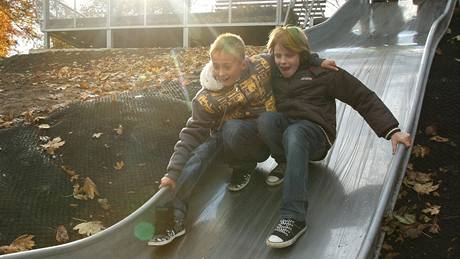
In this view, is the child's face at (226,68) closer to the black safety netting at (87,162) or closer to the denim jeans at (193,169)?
the denim jeans at (193,169)

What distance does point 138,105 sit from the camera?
17.2 feet

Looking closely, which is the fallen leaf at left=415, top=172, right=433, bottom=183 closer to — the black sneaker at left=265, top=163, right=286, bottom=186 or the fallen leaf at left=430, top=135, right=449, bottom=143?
the fallen leaf at left=430, top=135, right=449, bottom=143

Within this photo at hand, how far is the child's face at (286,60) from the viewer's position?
330 cm

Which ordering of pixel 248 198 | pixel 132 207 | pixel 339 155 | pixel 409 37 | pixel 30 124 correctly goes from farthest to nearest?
pixel 409 37 < pixel 30 124 < pixel 132 207 < pixel 339 155 < pixel 248 198

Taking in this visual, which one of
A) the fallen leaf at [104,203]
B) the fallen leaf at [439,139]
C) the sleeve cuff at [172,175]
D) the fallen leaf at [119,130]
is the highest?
the fallen leaf at [439,139]

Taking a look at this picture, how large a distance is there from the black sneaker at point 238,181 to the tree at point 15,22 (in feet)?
79.9

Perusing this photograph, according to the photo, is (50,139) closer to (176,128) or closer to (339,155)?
(176,128)

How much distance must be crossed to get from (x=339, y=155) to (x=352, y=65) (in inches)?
92.4

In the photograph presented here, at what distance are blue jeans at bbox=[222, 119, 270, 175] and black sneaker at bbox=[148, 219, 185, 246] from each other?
0.60 metres

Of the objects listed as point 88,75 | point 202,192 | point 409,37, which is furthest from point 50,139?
point 88,75

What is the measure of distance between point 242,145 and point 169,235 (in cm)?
77

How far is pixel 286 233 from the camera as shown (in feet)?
8.52

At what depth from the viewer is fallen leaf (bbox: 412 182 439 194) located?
127 inches

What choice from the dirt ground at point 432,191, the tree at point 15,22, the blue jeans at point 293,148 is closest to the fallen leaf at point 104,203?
the blue jeans at point 293,148
